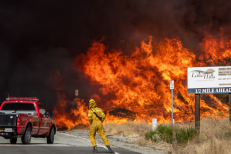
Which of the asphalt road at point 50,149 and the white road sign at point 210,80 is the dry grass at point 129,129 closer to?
the white road sign at point 210,80

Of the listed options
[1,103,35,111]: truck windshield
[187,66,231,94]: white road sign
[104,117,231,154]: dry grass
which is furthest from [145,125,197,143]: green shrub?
[1,103,35,111]: truck windshield

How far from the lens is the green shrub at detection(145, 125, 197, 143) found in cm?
1639

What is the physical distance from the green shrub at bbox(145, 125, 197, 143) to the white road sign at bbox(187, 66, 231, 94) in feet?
7.72

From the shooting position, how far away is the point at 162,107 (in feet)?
139

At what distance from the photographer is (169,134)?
17.9m

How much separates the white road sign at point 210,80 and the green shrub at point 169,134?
2.35m

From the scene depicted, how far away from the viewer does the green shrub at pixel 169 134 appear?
1639 cm

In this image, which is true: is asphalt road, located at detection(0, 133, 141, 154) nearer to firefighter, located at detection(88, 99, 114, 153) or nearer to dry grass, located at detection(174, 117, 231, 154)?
firefighter, located at detection(88, 99, 114, 153)

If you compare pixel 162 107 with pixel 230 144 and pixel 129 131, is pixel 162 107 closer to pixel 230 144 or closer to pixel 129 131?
pixel 129 131

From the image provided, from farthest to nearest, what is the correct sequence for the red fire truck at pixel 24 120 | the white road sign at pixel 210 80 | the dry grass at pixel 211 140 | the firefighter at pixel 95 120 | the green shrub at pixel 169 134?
the white road sign at pixel 210 80, the green shrub at pixel 169 134, the red fire truck at pixel 24 120, the firefighter at pixel 95 120, the dry grass at pixel 211 140

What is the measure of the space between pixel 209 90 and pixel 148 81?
77.5 ft

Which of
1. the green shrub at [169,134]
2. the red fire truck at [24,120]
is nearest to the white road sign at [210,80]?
the green shrub at [169,134]

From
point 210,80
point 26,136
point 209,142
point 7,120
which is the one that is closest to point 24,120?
point 7,120

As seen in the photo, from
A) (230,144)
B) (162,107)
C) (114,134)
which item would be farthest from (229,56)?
(230,144)
